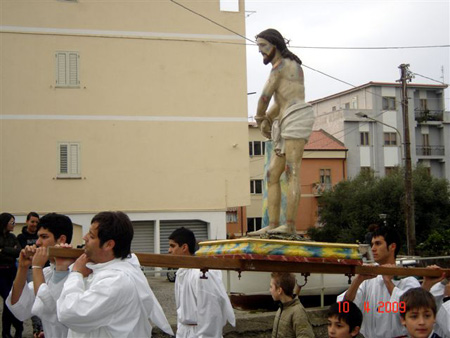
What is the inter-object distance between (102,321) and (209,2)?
1021 inches

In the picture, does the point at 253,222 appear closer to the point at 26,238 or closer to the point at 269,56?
the point at 26,238

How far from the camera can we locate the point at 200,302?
7.57m

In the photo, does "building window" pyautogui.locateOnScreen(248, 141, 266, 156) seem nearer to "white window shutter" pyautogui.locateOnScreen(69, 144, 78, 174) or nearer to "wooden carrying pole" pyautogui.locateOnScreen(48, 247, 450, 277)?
"white window shutter" pyautogui.locateOnScreen(69, 144, 78, 174)

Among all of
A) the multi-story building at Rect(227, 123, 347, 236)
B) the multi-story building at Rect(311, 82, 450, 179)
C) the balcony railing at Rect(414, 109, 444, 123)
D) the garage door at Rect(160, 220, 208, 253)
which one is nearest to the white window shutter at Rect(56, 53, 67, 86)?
the garage door at Rect(160, 220, 208, 253)

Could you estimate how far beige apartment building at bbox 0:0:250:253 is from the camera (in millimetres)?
27250

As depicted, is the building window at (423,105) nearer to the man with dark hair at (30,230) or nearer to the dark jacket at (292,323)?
the man with dark hair at (30,230)

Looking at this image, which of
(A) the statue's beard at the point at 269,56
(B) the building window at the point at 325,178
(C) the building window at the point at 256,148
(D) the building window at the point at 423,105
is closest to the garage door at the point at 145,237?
(C) the building window at the point at 256,148

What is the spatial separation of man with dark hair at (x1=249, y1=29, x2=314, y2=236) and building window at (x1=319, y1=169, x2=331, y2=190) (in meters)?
44.7

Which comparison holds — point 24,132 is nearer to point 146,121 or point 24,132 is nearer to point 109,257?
point 146,121

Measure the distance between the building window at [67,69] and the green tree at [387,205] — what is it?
74.4 ft

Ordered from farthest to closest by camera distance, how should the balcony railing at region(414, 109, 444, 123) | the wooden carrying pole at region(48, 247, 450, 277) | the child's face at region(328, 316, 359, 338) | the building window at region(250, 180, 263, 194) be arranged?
1. the balcony railing at region(414, 109, 444, 123)
2. the building window at region(250, 180, 263, 194)
3. the child's face at region(328, 316, 359, 338)
4. the wooden carrying pole at region(48, 247, 450, 277)

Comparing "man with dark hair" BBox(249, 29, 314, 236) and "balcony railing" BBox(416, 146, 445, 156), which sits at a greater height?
"balcony railing" BBox(416, 146, 445, 156)

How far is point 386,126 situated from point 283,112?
49.0 m

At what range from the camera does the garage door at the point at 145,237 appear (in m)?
29.1
